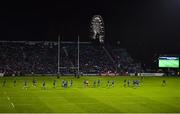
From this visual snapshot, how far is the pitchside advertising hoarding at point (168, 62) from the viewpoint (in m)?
83.8

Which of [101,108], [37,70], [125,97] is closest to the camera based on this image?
[101,108]

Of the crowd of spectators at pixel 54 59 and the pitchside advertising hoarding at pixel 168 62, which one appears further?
the pitchside advertising hoarding at pixel 168 62

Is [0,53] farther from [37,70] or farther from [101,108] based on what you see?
[101,108]

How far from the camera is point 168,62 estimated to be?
8400 centimetres

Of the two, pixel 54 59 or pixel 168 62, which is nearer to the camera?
pixel 168 62

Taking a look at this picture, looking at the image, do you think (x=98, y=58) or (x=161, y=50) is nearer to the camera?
(x=98, y=58)

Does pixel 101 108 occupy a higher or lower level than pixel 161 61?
lower

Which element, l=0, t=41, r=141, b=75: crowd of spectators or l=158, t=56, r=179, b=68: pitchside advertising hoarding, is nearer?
l=0, t=41, r=141, b=75: crowd of spectators

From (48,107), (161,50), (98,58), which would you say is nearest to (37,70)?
(98,58)

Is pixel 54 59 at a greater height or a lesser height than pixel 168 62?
greater

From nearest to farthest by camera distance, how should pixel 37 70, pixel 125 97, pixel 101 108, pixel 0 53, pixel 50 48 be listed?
pixel 101 108 → pixel 125 97 → pixel 37 70 → pixel 0 53 → pixel 50 48

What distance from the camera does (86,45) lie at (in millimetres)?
98250

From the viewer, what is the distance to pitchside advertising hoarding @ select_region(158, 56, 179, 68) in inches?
3297

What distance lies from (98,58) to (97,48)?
5683 millimetres
